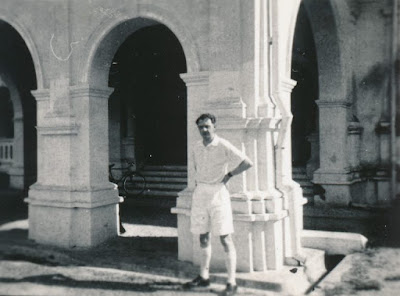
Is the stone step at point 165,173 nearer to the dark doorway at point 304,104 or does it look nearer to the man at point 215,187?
the dark doorway at point 304,104

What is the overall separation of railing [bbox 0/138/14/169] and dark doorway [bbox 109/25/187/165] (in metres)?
4.92

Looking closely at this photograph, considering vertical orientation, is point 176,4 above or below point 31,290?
above

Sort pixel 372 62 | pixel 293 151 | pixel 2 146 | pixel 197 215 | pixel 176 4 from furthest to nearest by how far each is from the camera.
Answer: pixel 2 146
pixel 293 151
pixel 372 62
pixel 176 4
pixel 197 215

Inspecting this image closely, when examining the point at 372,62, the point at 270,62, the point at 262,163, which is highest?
the point at 372,62

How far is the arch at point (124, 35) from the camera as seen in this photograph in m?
6.73

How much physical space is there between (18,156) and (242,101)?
38.1ft

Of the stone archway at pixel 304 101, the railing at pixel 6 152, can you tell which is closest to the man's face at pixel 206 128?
the stone archway at pixel 304 101

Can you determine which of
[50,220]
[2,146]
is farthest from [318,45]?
[2,146]

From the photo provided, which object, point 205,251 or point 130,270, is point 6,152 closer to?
point 130,270

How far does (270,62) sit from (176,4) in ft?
5.56

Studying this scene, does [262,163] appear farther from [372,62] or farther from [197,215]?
[372,62]

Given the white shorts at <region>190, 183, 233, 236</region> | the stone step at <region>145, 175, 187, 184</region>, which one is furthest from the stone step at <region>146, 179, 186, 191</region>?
the white shorts at <region>190, 183, 233, 236</region>

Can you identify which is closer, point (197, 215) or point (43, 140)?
point (197, 215)

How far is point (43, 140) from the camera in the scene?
8.11 meters
